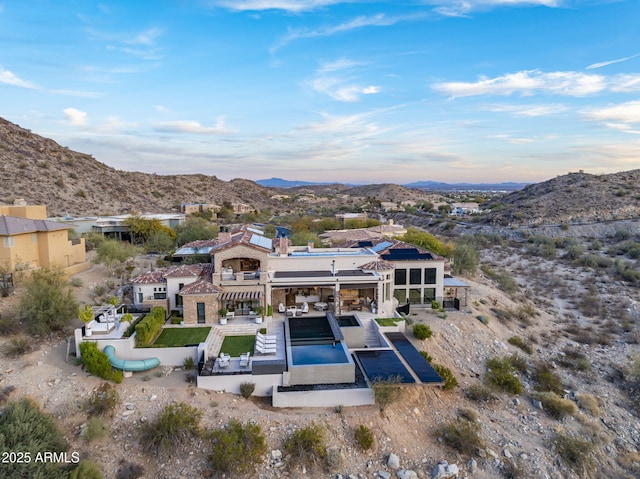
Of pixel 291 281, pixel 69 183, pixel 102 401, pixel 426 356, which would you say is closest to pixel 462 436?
pixel 426 356

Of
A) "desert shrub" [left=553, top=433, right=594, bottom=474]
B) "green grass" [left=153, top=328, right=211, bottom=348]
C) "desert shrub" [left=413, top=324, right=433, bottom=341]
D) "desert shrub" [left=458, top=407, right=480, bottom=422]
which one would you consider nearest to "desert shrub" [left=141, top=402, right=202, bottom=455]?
"green grass" [left=153, top=328, right=211, bottom=348]

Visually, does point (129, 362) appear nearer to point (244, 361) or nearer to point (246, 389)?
point (244, 361)

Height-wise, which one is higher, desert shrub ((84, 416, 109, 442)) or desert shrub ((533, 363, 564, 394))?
desert shrub ((84, 416, 109, 442))

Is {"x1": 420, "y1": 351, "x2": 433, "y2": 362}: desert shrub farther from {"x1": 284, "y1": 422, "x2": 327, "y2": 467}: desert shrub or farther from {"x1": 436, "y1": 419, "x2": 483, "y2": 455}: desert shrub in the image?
{"x1": 284, "y1": 422, "x2": 327, "y2": 467}: desert shrub

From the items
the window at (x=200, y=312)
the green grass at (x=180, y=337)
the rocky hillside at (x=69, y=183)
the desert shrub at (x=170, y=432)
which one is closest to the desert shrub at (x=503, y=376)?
the desert shrub at (x=170, y=432)

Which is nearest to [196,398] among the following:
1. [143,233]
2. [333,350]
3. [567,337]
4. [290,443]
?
[290,443]

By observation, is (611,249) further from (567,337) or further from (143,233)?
(143,233)
